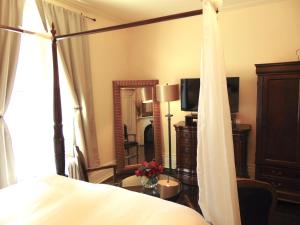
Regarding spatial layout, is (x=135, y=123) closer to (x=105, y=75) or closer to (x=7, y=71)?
(x=105, y=75)

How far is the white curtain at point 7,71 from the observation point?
7.26 ft

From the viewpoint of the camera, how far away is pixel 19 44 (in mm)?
2342

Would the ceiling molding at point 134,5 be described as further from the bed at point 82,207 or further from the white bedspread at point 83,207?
the white bedspread at point 83,207

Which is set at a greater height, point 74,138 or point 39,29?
point 39,29

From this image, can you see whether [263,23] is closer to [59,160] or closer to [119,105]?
[119,105]

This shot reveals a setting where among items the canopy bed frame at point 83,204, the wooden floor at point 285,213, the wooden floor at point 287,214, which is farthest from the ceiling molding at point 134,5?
the wooden floor at point 287,214

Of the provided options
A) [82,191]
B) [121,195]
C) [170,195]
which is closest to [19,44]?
[82,191]

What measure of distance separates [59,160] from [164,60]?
261 cm

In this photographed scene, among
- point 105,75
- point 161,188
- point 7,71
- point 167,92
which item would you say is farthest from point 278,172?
point 7,71

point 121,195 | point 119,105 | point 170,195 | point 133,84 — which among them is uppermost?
point 133,84

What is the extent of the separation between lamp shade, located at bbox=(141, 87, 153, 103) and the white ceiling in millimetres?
1205

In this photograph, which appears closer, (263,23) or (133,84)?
(263,23)

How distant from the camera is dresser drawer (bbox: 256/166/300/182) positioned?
2.79 meters

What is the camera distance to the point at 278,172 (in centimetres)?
289
